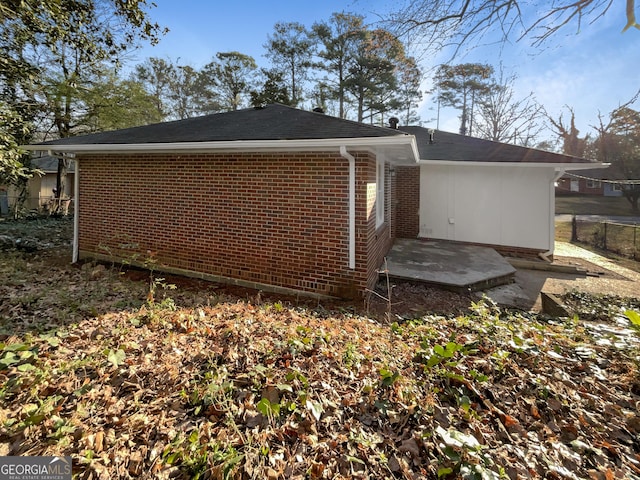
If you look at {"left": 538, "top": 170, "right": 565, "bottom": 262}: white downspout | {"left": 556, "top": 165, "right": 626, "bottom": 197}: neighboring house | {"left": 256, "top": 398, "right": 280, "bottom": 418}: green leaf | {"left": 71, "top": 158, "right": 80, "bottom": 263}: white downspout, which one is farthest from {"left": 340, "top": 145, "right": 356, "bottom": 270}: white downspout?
{"left": 556, "top": 165, "right": 626, "bottom": 197}: neighboring house

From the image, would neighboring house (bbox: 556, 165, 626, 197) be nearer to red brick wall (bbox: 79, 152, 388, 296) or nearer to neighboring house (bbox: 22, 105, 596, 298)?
neighboring house (bbox: 22, 105, 596, 298)

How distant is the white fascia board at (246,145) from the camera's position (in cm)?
469

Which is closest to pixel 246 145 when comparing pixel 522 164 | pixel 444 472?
pixel 444 472

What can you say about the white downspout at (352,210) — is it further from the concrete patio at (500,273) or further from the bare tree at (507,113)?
the bare tree at (507,113)

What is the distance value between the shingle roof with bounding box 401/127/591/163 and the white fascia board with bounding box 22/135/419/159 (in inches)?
217

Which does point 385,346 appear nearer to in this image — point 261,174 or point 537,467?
point 537,467

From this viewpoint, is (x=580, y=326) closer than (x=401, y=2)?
Yes

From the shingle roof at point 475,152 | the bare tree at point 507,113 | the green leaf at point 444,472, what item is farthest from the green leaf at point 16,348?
the bare tree at point 507,113

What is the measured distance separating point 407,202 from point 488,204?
2.59 meters

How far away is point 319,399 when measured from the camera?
229 cm

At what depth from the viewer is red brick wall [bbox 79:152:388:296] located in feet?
18.0

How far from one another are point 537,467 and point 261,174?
5.36 meters

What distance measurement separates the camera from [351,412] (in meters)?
2.21

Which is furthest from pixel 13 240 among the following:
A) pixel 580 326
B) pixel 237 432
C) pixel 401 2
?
pixel 580 326
